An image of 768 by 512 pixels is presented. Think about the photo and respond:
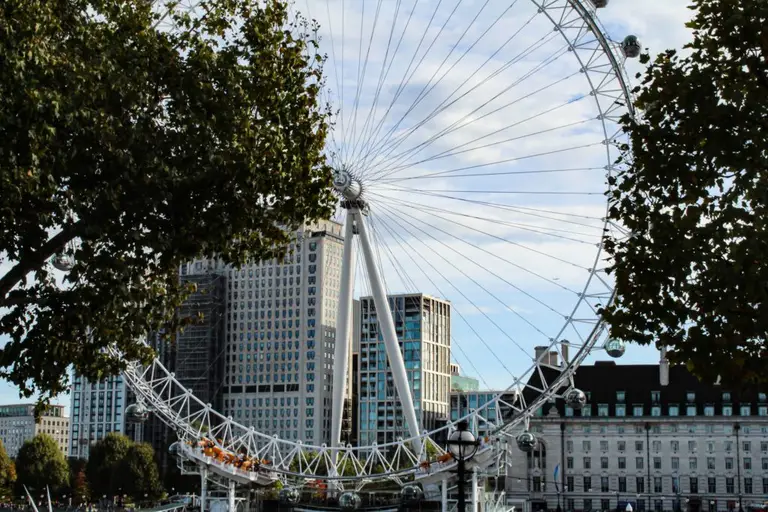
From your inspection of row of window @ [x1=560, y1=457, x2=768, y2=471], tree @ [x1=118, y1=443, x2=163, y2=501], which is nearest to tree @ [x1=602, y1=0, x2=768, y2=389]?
row of window @ [x1=560, y1=457, x2=768, y2=471]

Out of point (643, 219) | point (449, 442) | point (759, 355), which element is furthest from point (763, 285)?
point (449, 442)

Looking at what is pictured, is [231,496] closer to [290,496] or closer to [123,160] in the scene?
[290,496]

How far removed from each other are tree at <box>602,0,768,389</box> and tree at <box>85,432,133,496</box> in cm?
16314

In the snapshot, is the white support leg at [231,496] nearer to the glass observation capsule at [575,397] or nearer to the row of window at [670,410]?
the glass observation capsule at [575,397]

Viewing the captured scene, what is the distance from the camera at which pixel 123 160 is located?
102 ft

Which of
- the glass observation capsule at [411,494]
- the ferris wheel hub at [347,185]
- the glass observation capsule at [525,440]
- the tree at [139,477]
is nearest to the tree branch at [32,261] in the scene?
the ferris wheel hub at [347,185]

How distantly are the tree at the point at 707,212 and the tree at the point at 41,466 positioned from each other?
16767 centimetres

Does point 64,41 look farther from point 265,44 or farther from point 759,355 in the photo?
point 759,355

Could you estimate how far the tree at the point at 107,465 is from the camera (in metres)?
182

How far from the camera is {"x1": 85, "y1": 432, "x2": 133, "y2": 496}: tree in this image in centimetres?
18188

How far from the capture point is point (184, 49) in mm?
34000

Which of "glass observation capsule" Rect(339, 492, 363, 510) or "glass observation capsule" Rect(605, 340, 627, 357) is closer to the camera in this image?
"glass observation capsule" Rect(605, 340, 627, 357)

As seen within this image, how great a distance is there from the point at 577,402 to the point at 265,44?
184ft

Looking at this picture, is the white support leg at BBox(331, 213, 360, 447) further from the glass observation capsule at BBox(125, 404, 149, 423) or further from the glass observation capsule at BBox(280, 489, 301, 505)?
the glass observation capsule at BBox(125, 404, 149, 423)
